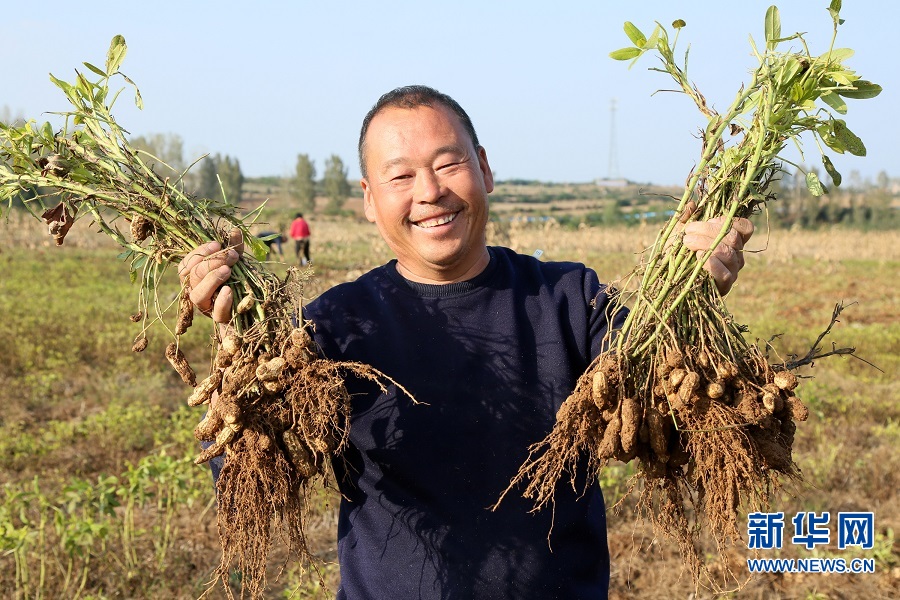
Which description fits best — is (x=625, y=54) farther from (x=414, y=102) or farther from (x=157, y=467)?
(x=157, y=467)

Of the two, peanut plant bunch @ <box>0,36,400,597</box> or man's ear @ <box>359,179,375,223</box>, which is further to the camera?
man's ear @ <box>359,179,375,223</box>

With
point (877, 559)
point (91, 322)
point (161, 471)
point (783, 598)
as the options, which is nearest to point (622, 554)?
point (783, 598)

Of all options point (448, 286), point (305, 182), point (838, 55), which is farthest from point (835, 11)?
point (305, 182)

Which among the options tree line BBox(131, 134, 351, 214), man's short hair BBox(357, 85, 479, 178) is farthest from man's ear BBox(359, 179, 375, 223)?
tree line BBox(131, 134, 351, 214)

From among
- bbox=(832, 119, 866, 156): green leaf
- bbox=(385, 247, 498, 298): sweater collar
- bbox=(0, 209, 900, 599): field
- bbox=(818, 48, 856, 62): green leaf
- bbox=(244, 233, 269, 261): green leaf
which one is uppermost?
bbox=(818, 48, 856, 62): green leaf

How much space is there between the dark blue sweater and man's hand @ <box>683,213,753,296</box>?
10.8 inches

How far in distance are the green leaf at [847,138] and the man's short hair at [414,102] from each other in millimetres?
Answer: 797

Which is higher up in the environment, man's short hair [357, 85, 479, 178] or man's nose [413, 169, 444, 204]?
man's short hair [357, 85, 479, 178]

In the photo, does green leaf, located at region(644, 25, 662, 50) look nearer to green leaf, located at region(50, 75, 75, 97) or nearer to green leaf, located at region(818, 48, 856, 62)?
green leaf, located at region(818, 48, 856, 62)

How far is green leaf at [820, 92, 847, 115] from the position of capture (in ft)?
4.94

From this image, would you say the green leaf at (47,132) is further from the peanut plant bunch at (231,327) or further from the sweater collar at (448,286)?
the sweater collar at (448,286)

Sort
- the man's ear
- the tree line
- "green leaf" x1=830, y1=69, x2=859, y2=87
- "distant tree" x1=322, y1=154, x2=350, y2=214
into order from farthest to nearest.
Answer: "distant tree" x1=322, y1=154, x2=350, y2=214, the tree line, the man's ear, "green leaf" x1=830, y1=69, x2=859, y2=87

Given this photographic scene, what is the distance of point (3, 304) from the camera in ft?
33.3

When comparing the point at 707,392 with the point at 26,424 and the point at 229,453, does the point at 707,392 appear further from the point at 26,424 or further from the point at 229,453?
the point at 26,424
